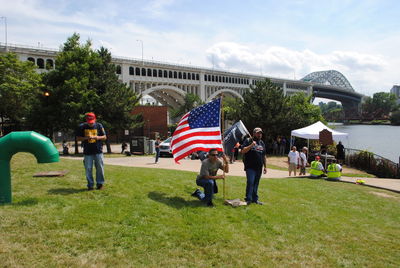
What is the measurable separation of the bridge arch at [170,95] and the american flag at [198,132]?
70.6m

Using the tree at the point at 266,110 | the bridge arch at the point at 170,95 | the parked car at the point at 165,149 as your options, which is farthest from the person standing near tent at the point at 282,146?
the bridge arch at the point at 170,95

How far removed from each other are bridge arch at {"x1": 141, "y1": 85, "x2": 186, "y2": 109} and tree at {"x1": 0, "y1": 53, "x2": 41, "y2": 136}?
43906mm

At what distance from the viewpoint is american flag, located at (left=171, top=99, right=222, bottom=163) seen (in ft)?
25.1

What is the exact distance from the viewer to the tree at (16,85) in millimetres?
31856

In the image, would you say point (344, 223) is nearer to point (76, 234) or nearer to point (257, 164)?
point (257, 164)

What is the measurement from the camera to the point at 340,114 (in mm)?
167500

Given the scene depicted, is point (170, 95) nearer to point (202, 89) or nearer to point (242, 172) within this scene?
point (202, 89)

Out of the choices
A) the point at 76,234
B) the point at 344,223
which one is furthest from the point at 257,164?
the point at 76,234

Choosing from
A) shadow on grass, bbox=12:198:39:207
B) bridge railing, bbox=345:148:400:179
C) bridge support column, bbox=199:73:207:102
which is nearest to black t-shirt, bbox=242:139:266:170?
shadow on grass, bbox=12:198:39:207

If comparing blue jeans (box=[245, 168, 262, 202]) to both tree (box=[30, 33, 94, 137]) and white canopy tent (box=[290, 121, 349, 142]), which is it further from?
tree (box=[30, 33, 94, 137])

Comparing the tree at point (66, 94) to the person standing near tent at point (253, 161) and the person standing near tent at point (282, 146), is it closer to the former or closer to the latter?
the person standing near tent at point (282, 146)

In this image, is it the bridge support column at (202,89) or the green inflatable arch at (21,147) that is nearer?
the green inflatable arch at (21,147)

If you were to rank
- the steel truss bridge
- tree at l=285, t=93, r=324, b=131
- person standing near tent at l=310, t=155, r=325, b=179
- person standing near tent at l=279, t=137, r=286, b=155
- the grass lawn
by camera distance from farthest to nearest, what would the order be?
the steel truss bridge, tree at l=285, t=93, r=324, b=131, person standing near tent at l=279, t=137, r=286, b=155, person standing near tent at l=310, t=155, r=325, b=179, the grass lawn

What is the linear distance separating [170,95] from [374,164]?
236ft
